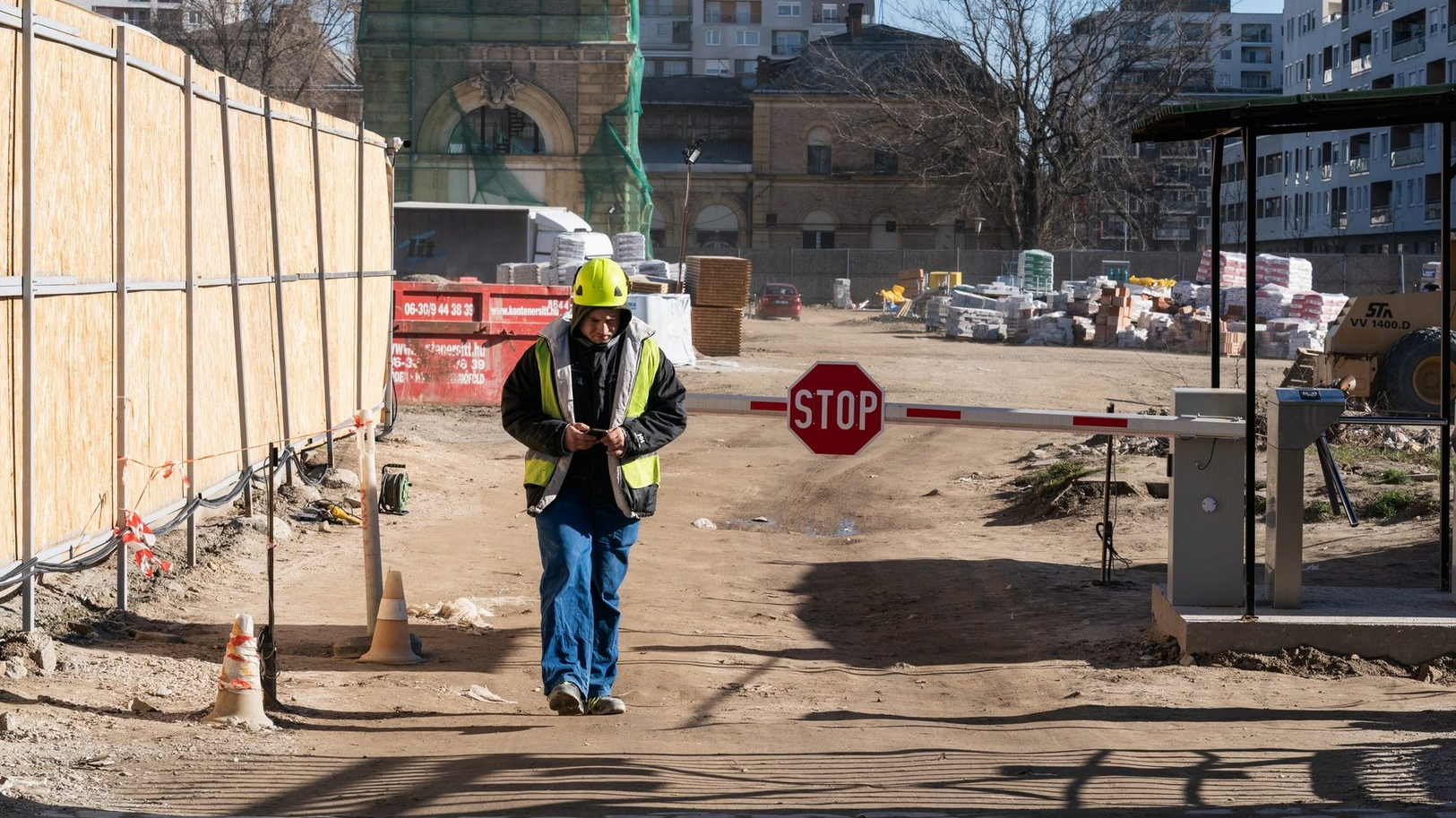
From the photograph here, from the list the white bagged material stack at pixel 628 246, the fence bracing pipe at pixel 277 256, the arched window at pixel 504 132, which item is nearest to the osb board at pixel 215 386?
the fence bracing pipe at pixel 277 256

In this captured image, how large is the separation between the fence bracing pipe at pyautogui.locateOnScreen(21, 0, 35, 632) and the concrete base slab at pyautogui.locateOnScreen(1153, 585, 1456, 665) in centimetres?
559

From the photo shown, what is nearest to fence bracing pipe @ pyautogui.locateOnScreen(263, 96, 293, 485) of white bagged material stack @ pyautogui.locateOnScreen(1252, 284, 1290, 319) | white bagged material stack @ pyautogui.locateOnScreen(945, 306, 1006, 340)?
white bagged material stack @ pyautogui.locateOnScreen(945, 306, 1006, 340)

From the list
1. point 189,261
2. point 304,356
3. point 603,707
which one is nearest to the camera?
point 603,707

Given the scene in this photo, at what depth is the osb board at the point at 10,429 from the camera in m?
7.12

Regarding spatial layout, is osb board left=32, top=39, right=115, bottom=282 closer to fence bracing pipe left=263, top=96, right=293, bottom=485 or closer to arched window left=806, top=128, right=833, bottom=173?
fence bracing pipe left=263, top=96, right=293, bottom=485

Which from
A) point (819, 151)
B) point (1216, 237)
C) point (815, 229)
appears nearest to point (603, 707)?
point (1216, 237)

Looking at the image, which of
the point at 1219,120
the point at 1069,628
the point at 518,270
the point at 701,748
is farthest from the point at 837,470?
the point at 518,270

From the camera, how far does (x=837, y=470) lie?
55.8 ft

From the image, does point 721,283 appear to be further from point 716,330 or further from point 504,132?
point 504,132

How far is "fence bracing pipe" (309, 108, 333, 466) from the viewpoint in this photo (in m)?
13.2

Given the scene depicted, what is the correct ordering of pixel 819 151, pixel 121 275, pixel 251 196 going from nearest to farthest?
pixel 121 275
pixel 251 196
pixel 819 151

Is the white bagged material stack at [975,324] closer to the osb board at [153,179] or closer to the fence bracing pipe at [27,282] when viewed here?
the osb board at [153,179]

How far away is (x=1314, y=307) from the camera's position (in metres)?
40.0

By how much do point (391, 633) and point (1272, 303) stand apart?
38.1 metres
